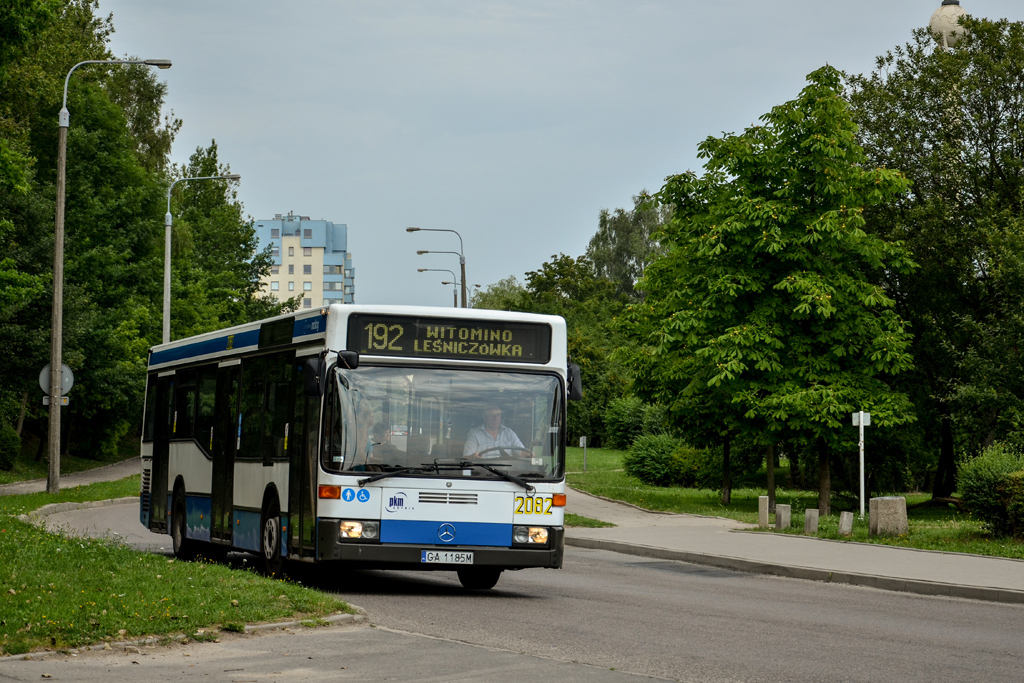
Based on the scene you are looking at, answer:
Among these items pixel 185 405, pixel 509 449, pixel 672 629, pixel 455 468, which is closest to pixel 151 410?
pixel 185 405

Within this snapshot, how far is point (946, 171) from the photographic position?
3972 cm

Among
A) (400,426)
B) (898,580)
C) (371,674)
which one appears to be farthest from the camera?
(898,580)

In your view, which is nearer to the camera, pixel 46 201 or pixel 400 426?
pixel 400 426

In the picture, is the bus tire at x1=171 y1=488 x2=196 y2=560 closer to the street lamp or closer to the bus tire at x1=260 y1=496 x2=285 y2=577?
the bus tire at x1=260 y1=496 x2=285 y2=577

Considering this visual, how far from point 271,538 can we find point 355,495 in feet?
6.62

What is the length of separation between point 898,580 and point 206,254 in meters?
73.3

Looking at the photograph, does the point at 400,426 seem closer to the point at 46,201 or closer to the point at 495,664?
the point at 495,664

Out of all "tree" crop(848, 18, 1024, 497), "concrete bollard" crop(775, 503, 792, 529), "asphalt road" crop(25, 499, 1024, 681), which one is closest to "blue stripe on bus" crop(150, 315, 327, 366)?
"asphalt road" crop(25, 499, 1024, 681)

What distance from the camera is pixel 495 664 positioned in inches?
351

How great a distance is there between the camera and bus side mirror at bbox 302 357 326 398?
1271cm

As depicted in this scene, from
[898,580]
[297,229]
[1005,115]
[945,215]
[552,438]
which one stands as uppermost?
[297,229]

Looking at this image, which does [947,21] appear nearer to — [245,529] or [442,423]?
[245,529]

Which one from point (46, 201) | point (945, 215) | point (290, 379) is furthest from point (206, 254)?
point (290, 379)

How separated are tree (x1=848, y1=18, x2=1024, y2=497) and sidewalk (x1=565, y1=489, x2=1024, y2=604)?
45.8 feet
